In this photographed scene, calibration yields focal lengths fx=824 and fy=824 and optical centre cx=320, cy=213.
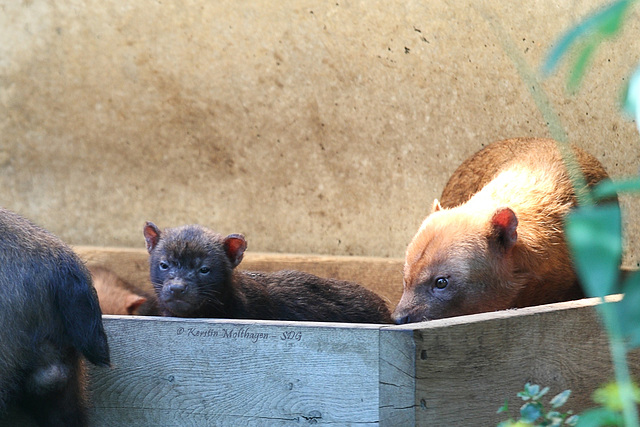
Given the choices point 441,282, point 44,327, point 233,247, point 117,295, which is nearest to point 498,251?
point 441,282

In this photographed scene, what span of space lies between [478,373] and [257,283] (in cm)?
182

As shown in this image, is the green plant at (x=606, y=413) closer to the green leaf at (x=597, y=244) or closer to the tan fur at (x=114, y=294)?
the green leaf at (x=597, y=244)

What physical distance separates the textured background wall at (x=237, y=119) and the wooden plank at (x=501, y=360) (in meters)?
3.31

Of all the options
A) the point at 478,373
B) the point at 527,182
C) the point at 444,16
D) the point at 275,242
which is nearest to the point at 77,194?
the point at 275,242

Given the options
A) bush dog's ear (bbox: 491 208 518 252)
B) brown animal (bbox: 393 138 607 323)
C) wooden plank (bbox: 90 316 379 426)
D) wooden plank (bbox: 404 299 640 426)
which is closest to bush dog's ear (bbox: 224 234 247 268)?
brown animal (bbox: 393 138 607 323)

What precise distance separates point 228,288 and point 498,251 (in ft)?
4.97

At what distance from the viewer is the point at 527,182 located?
209 inches

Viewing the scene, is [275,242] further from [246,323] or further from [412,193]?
[246,323]

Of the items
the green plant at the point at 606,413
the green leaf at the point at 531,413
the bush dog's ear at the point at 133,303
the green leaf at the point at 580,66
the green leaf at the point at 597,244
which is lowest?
the bush dog's ear at the point at 133,303

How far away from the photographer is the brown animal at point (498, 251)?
14.6ft

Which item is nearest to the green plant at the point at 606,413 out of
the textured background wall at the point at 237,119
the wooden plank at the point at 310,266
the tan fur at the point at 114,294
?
the tan fur at the point at 114,294

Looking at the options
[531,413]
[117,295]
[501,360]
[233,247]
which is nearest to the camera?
[531,413]

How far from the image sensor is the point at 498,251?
4.59 meters

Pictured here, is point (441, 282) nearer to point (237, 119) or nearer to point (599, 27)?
point (237, 119)
